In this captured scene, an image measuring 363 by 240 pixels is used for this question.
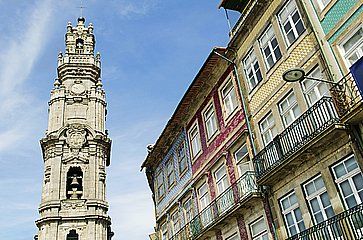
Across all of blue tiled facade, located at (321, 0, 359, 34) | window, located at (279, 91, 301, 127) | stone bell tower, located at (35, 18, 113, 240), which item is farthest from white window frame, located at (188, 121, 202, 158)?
stone bell tower, located at (35, 18, 113, 240)

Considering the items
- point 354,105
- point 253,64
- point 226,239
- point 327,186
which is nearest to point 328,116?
point 354,105

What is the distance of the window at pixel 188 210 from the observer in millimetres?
17892

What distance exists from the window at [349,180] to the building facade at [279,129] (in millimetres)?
24

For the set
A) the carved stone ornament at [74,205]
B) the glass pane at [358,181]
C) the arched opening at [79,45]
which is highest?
the arched opening at [79,45]

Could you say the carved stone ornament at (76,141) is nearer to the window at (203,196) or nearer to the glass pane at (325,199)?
the window at (203,196)

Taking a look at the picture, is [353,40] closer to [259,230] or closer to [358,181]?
[358,181]

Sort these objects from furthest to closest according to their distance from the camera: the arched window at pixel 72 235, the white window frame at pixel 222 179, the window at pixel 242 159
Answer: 1. the arched window at pixel 72 235
2. the white window frame at pixel 222 179
3. the window at pixel 242 159

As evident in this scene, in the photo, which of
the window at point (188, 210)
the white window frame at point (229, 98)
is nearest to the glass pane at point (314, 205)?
the white window frame at point (229, 98)

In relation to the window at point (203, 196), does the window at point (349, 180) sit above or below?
below

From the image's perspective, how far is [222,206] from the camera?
49.2ft

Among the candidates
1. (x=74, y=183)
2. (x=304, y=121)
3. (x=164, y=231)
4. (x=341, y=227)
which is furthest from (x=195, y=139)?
(x=74, y=183)

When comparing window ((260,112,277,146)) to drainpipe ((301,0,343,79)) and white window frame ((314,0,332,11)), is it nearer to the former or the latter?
drainpipe ((301,0,343,79))

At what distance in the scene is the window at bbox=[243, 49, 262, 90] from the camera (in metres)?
14.4

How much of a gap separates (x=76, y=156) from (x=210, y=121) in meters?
19.1
